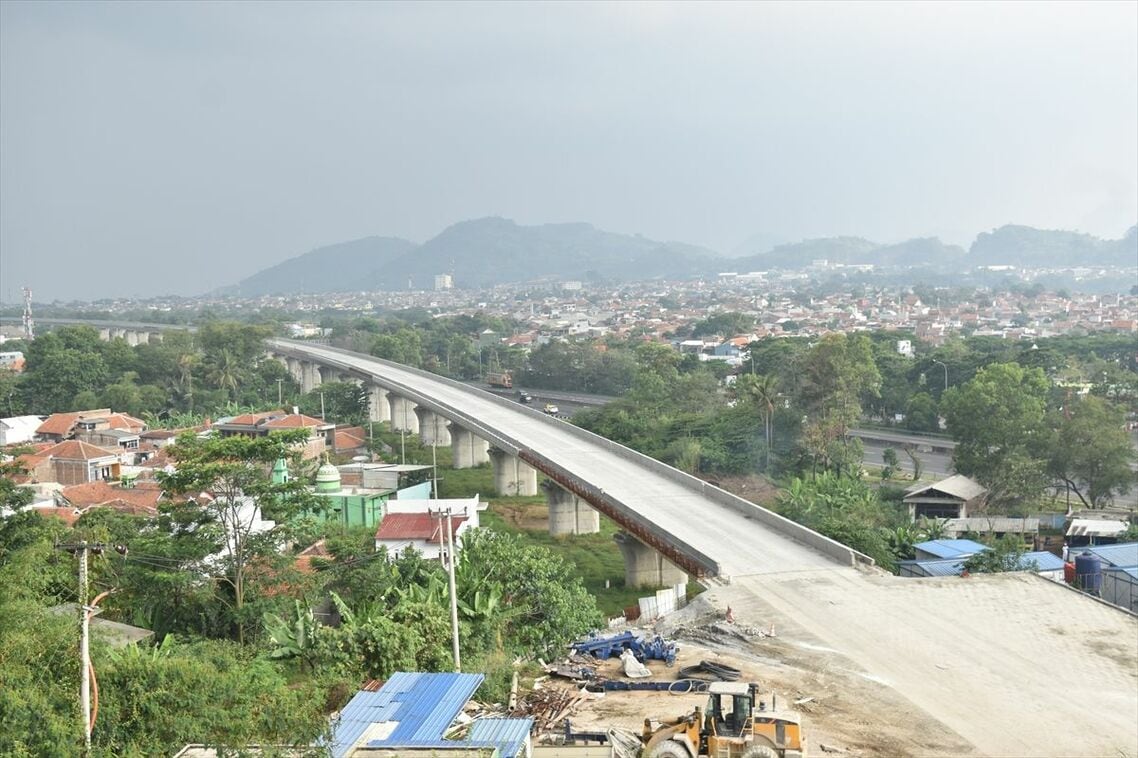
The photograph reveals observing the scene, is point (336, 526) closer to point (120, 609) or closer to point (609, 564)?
point (120, 609)

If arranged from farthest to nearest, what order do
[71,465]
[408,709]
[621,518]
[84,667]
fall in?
[71,465] < [621,518] < [408,709] < [84,667]

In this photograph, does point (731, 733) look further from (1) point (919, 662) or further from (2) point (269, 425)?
(2) point (269, 425)

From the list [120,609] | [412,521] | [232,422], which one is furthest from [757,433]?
[120,609]

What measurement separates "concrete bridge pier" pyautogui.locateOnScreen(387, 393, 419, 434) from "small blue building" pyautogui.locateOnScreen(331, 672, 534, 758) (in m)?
60.4

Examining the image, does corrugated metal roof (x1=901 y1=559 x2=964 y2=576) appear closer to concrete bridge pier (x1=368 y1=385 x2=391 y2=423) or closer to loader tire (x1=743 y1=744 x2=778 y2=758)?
loader tire (x1=743 y1=744 x2=778 y2=758)

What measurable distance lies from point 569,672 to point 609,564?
19.6 metres

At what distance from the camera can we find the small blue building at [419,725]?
13258mm

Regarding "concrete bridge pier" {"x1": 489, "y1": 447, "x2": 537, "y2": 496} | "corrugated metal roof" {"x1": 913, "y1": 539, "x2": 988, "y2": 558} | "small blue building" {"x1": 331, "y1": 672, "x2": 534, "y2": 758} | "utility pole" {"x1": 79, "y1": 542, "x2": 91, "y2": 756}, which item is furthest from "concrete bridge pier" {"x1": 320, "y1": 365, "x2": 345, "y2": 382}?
"utility pole" {"x1": 79, "y1": 542, "x2": 91, "y2": 756}

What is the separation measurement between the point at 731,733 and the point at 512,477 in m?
38.2

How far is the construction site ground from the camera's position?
1719 cm

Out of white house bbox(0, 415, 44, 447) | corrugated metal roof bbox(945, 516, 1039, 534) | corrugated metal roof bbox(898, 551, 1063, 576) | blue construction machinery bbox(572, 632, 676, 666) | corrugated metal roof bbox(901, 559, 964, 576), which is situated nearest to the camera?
blue construction machinery bbox(572, 632, 676, 666)

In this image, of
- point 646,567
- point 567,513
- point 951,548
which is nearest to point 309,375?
point 567,513

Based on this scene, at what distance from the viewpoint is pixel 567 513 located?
4388cm

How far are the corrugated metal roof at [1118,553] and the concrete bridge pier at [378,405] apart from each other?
183ft
